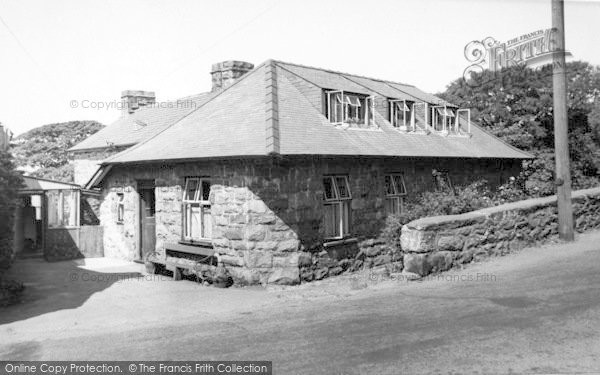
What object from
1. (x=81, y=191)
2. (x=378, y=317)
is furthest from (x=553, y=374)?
(x=81, y=191)

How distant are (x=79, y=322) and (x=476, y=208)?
30.5 ft

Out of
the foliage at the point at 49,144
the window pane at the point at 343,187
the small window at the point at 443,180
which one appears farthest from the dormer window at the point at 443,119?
the foliage at the point at 49,144

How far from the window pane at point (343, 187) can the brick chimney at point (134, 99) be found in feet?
52.3

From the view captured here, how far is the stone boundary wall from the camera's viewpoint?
33.2 ft

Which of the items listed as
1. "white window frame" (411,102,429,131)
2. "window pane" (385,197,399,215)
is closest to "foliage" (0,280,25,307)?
"window pane" (385,197,399,215)

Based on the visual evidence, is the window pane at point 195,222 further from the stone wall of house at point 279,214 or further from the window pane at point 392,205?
the window pane at point 392,205

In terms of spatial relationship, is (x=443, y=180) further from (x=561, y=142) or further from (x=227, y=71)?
(x=227, y=71)

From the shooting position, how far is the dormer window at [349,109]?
A: 1454cm

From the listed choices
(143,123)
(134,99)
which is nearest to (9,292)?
(143,123)

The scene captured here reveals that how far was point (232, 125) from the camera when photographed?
1316 cm

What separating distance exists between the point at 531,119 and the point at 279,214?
22263 millimetres

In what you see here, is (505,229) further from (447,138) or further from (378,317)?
(447,138)

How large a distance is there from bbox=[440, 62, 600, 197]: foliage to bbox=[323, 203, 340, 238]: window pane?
1446 cm

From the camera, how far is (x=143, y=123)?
22281mm
